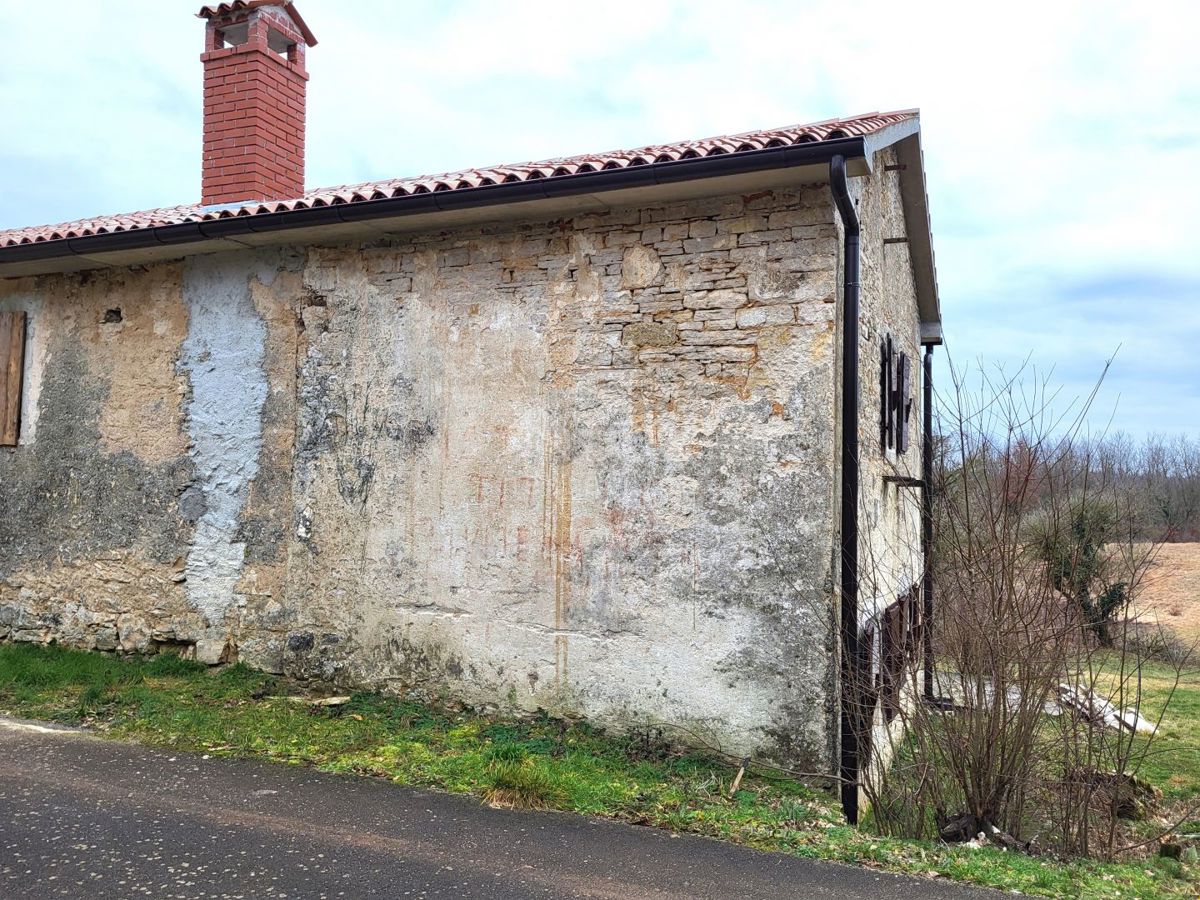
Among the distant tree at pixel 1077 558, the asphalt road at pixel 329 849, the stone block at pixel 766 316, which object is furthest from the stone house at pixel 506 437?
the asphalt road at pixel 329 849

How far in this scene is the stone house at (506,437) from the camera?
5.92 m

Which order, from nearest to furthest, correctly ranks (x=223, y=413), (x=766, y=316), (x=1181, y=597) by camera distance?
(x=766, y=316) → (x=223, y=413) → (x=1181, y=597)

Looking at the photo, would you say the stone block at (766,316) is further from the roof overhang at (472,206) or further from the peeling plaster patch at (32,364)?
the peeling plaster patch at (32,364)

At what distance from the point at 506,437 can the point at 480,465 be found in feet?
0.94

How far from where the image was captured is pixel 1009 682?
564 centimetres

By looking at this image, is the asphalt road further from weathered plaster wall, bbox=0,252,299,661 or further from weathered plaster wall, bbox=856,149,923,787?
weathered plaster wall, bbox=0,252,299,661

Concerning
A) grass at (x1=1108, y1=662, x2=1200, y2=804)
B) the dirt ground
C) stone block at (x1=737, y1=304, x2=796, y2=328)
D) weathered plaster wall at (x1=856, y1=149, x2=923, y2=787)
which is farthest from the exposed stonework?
the dirt ground

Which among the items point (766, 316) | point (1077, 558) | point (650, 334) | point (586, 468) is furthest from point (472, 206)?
point (1077, 558)

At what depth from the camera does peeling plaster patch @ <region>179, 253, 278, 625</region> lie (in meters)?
7.55

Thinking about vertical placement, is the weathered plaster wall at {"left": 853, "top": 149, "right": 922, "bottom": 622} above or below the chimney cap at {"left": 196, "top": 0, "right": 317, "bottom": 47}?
below

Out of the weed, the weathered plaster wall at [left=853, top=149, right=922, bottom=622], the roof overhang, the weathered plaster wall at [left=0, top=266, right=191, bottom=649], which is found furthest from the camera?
the weathered plaster wall at [left=0, top=266, right=191, bottom=649]

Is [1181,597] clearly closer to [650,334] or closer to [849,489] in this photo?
[849,489]

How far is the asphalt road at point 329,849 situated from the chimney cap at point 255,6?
8174 millimetres

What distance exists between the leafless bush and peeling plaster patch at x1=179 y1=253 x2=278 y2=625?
518 centimetres
